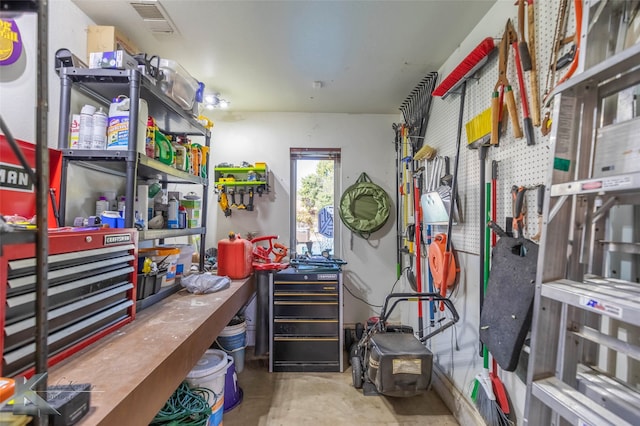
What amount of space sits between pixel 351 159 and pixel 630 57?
8.59 ft

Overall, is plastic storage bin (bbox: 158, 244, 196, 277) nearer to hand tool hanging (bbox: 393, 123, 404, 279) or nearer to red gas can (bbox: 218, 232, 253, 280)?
red gas can (bbox: 218, 232, 253, 280)

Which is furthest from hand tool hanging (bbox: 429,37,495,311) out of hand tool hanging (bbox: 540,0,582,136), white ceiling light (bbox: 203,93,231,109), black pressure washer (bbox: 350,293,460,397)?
white ceiling light (bbox: 203,93,231,109)

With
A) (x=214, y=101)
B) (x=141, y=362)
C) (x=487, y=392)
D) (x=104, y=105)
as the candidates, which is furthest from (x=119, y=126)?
(x=487, y=392)

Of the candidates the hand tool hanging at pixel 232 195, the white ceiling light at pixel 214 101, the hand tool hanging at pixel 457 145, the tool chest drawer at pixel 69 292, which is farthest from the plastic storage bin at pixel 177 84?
the hand tool hanging at pixel 457 145

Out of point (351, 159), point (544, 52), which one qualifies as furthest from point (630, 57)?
→ point (351, 159)

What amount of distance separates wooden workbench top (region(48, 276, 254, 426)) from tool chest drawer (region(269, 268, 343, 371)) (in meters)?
0.95

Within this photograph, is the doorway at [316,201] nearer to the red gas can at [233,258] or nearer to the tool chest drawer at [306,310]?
the tool chest drawer at [306,310]

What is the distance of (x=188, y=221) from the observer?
2.25 meters

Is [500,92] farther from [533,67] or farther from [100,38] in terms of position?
[100,38]

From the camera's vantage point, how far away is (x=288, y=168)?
3.27 m

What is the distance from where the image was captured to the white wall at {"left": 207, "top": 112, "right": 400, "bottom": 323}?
3242 mm

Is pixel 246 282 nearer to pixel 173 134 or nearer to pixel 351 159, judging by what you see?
pixel 173 134

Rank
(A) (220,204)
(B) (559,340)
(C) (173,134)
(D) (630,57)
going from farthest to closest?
(A) (220,204)
(C) (173,134)
(B) (559,340)
(D) (630,57)

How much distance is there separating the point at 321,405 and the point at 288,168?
2326 millimetres
